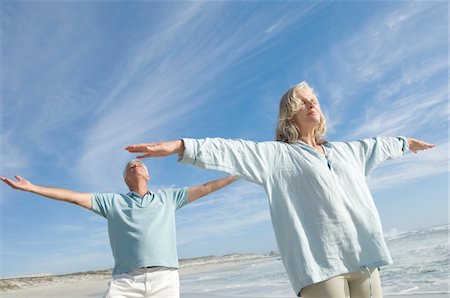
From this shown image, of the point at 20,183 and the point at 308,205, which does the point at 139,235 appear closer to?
the point at 20,183

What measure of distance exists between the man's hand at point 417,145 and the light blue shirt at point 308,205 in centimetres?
85

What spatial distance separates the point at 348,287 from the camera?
239 centimetres

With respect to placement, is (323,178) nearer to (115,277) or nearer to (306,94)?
(306,94)

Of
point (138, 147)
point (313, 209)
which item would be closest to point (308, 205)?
point (313, 209)

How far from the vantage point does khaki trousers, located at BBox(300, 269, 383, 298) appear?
89.4 inches

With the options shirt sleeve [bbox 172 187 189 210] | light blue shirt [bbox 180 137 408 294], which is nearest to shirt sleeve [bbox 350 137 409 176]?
light blue shirt [bbox 180 137 408 294]

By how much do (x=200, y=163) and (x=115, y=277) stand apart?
238cm

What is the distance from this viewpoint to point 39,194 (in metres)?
3.90

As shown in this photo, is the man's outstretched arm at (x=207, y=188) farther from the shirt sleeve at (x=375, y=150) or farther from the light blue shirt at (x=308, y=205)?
the light blue shirt at (x=308, y=205)

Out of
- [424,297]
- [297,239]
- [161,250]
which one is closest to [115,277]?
[161,250]

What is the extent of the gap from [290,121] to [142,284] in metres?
2.22

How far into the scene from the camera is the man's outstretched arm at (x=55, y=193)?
3.78 m

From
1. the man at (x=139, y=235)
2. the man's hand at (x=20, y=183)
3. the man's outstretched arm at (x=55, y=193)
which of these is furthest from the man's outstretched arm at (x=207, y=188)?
the man's hand at (x=20, y=183)

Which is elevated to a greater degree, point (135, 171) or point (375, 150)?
point (135, 171)
